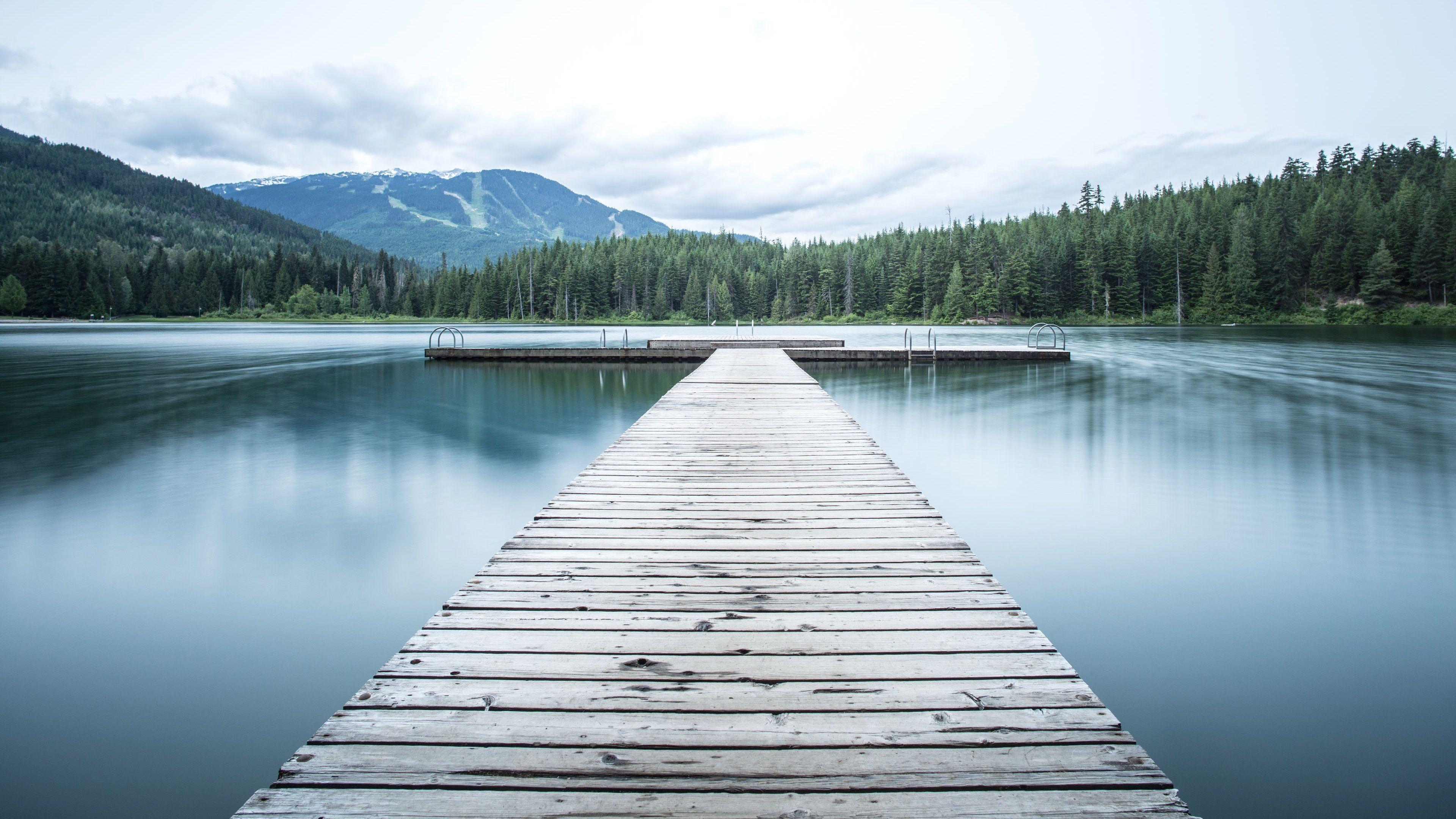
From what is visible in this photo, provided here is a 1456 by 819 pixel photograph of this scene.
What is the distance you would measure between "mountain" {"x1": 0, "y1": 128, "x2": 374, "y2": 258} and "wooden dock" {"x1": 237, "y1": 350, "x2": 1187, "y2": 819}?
110m

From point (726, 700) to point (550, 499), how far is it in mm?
5869

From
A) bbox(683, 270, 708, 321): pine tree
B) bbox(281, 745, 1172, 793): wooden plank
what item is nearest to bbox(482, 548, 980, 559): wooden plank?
bbox(281, 745, 1172, 793): wooden plank

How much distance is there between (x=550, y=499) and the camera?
306 inches

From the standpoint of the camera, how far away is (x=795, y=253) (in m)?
85.9

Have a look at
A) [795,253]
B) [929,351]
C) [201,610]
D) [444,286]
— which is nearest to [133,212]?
[444,286]

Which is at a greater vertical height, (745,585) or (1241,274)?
(1241,274)

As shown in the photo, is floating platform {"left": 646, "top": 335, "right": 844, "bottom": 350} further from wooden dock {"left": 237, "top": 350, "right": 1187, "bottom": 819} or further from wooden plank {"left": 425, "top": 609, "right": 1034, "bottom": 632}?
wooden plank {"left": 425, "top": 609, "right": 1034, "bottom": 632}

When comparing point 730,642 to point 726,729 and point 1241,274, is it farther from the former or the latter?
point 1241,274

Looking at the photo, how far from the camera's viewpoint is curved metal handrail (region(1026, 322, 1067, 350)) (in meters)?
25.7

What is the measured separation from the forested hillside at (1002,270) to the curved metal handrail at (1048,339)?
10.8 m

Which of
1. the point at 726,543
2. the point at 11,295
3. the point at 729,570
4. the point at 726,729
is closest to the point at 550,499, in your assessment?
the point at 726,543

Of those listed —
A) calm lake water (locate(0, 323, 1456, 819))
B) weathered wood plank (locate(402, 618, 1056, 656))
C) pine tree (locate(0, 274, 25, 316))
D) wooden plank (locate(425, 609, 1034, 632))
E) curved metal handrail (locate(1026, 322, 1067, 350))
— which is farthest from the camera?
pine tree (locate(0, 274, 25, 316))

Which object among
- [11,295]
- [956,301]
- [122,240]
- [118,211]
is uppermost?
[118,211]

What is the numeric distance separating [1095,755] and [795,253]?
86.2m
